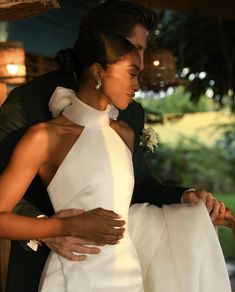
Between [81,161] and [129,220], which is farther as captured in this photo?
[129,220]

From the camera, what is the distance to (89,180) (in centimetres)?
146

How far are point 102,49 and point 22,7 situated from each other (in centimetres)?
35

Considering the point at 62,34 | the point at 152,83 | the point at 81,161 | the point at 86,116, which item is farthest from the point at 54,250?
the point at 62,34

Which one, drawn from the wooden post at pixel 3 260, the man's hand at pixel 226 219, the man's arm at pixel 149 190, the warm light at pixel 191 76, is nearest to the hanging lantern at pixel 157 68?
the wooden post at pixel 3 260

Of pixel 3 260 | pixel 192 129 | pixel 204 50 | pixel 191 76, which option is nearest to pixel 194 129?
pixel 192 129

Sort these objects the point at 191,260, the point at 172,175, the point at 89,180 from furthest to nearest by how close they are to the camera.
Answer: the point at 172,175 < the point at 191,260 < the point at 89,180

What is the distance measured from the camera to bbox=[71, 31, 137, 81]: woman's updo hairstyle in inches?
57.7

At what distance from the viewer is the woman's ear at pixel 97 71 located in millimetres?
1472

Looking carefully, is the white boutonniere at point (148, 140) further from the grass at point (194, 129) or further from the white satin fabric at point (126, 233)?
the grass at point (194, 129)

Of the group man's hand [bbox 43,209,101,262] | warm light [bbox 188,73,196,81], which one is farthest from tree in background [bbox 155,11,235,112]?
man's hand [bbox 43,209,101,262]

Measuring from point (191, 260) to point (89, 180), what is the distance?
0.38 meters

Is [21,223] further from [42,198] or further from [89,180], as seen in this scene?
[42,198]

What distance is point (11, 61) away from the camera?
3727 millimetres

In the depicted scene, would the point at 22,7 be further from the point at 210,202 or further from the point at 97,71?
the point at 210,202
